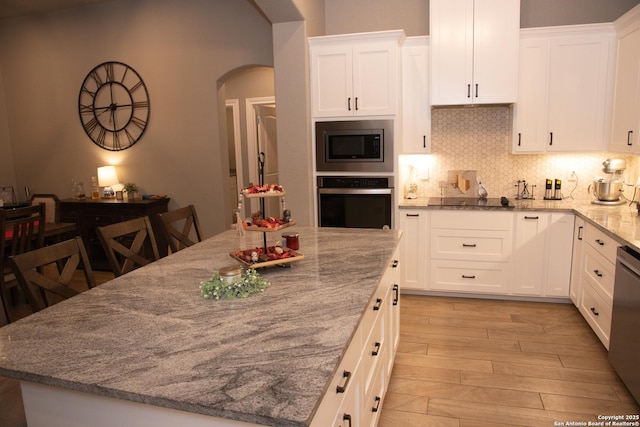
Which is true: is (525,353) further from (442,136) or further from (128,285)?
(128,285)

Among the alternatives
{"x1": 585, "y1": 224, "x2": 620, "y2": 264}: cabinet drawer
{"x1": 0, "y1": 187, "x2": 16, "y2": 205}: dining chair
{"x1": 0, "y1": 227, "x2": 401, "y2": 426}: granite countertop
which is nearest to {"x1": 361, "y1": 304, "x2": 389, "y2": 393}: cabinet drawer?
{"x1": 0, "y1": 227, "x2": 401, "y2": 426}: granite countertop

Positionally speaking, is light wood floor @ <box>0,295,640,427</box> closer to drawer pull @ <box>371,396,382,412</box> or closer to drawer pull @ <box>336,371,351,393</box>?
drawer pull @ <box>371,396,382,412</box>

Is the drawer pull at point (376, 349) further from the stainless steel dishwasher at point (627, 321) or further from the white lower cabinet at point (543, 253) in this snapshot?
the white lower cabinet at point (543, 253)

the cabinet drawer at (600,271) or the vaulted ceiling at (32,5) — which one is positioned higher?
the vaulted ceiling at (32,5)

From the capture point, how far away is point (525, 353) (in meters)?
3.16

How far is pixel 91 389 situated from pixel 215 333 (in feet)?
1.28

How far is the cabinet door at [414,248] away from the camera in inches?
165

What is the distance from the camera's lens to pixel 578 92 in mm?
3943

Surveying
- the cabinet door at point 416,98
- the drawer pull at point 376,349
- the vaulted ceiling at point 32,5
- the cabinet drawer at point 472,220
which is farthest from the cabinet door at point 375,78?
the vaulted ceiling at point 32,5

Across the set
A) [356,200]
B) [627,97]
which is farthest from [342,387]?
[627,97]

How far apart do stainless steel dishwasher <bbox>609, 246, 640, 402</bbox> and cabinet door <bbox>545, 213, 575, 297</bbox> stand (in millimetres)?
1214

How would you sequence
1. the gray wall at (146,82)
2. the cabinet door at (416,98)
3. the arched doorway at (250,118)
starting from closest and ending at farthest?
the cabinet door at (416,98) < the gray wall at (146,82) < the arched doorway at (250,118)

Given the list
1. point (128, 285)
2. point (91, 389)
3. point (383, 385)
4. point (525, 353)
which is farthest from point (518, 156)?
point (91, 389)

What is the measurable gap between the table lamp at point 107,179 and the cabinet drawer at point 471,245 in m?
3.93
